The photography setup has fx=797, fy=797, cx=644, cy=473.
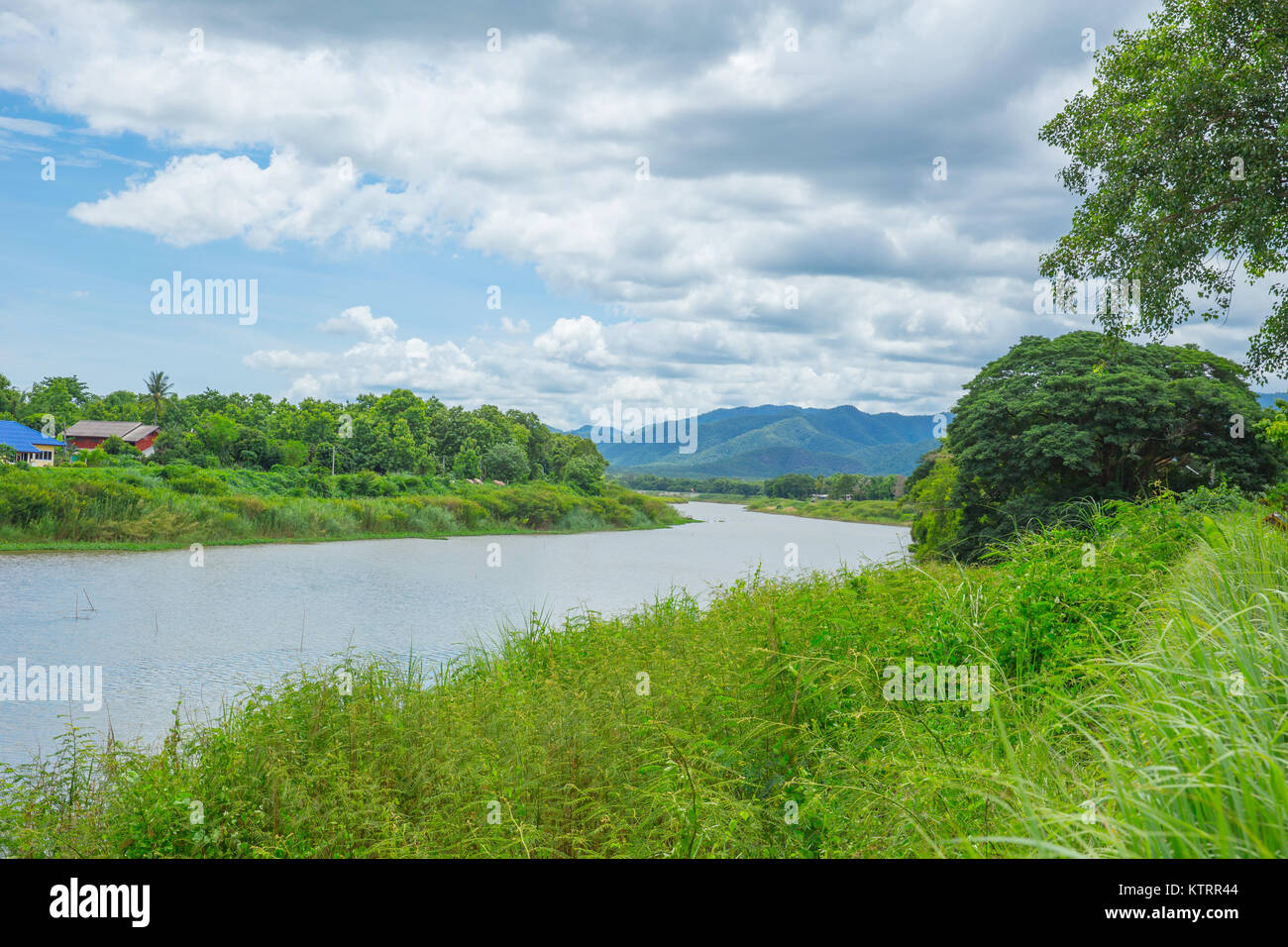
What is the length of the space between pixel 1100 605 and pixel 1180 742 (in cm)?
327

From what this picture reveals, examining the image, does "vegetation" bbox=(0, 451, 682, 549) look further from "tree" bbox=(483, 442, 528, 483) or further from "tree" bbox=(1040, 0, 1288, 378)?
"tree" bbox=(1040, 0, 1288, 378)

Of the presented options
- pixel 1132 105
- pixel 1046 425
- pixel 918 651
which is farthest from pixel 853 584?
pixel 1046 425

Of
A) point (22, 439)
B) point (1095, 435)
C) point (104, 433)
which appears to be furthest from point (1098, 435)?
point (104, 433)

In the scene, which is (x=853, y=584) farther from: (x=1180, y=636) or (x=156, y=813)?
(x=156, y=813)

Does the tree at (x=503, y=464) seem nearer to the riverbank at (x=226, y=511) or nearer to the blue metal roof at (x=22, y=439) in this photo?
the riverbank at (x=226, y=511)

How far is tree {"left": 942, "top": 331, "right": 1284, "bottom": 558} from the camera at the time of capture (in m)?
16.1

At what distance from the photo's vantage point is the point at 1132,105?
34.3 ft

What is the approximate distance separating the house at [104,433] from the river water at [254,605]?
3575cm

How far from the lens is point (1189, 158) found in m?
10.0

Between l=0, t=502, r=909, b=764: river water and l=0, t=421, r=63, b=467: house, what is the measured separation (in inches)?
834

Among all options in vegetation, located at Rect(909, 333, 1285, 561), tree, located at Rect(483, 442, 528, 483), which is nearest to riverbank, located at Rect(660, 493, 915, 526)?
tree, located at Rect(483, 442, 528, 483)

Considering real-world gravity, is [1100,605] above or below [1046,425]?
below

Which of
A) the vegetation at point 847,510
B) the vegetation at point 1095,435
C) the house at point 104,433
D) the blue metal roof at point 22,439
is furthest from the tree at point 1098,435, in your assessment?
the house at point 104,433

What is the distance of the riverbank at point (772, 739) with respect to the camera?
9.98 ft
